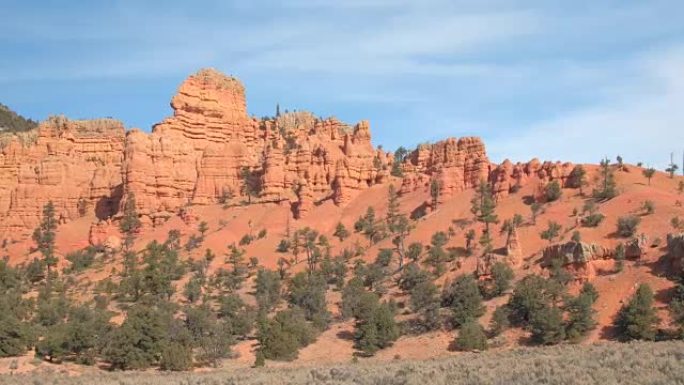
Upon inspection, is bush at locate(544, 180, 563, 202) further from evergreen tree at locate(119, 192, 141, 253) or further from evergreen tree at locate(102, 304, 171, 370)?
evergreen tree at locate(119, 192, 141, 253)

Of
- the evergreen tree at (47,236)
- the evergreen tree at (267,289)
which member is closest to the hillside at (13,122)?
the evergreen tree at (47,236)

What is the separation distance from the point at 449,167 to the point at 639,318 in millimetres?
32986

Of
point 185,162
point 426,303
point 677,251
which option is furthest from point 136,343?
point 185,162

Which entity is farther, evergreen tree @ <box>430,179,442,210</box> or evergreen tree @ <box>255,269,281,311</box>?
evergreen tree @ <box>430,179,442,210</box>

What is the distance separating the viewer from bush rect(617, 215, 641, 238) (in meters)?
50.6

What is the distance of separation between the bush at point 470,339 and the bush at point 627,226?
46.7 ft

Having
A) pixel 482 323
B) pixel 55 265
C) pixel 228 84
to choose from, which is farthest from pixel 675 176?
pixel 55 265

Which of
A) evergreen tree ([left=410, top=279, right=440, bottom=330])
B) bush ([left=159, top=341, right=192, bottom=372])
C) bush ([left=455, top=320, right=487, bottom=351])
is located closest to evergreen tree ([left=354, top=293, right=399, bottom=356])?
evergreen tree ([left=410, top=279, right=440, bottom=330])

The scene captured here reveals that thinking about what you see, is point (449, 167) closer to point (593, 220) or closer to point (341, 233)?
point (341, 233)

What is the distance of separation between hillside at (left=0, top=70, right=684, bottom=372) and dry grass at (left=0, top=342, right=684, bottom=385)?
9168 millimetres

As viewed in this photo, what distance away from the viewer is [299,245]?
213 feet

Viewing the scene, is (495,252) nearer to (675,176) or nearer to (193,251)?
(675,176)

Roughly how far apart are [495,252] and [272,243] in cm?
2158

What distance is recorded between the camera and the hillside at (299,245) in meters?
42.7
